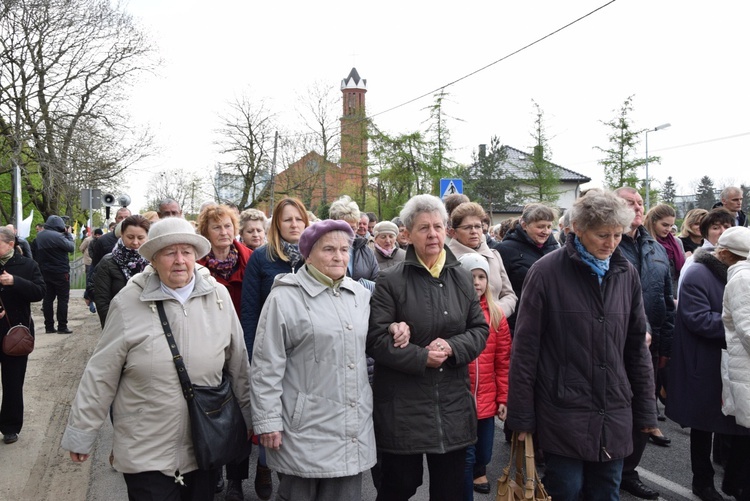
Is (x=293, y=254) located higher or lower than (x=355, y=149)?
lower

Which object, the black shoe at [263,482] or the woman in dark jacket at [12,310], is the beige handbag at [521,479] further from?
the woman in dark jacket at [12,310]

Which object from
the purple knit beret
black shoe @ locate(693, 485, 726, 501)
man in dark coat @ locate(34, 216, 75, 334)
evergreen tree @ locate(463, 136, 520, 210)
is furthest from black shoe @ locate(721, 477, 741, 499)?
evergreen tree @ locate(463, 136, 520, 210)

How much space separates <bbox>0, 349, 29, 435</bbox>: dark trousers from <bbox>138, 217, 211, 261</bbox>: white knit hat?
3239mm

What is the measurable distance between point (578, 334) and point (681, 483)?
2.43 metres

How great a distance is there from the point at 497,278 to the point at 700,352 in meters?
1.56

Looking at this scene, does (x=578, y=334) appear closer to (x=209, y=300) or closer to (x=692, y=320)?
(x=692, y=320)

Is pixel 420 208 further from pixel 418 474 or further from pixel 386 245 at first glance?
pixel 386 245

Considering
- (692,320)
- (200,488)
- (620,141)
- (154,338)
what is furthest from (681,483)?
(620,141)

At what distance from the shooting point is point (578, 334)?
3.35 metres

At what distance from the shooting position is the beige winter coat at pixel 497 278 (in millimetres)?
4945

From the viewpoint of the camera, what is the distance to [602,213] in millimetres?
3303

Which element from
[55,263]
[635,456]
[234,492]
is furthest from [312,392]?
[55,263]

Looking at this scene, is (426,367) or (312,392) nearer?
(312,392)

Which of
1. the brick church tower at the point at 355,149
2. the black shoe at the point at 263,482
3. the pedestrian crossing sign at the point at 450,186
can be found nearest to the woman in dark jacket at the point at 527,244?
the black shoe at the point at 263,482
